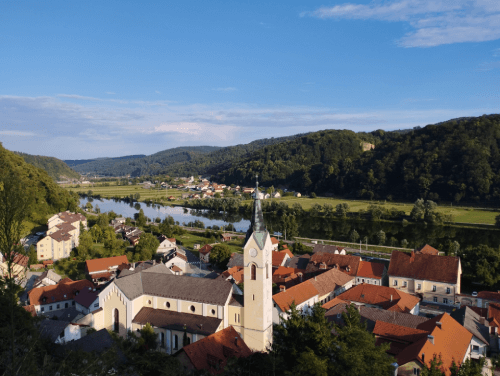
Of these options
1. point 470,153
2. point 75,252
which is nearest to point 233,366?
point 75,252

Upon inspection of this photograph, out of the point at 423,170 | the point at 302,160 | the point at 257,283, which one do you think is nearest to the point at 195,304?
the point at 257,283

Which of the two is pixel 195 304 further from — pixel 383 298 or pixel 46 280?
pixel 46 280

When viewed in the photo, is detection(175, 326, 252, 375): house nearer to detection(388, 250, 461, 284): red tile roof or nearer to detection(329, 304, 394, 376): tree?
detection(329, 304, 394, 376): tree

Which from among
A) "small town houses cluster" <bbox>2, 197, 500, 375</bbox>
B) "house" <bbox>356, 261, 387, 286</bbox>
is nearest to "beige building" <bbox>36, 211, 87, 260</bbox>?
"small town houses cluster" <bbox>2, 197, 500, 375</bbox>

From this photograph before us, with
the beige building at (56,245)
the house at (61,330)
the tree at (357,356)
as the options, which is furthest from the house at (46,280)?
the tree at (357,356)

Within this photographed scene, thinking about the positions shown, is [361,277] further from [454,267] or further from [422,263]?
[454,267]
